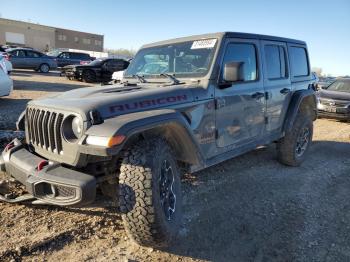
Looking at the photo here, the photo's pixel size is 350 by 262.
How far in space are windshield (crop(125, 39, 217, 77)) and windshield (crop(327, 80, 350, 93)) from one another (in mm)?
9358

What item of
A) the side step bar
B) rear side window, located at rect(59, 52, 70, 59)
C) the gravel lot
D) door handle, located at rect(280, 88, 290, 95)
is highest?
rear side window, located at rect(59, 52, 70, 59)

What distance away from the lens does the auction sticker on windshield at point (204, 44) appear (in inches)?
159

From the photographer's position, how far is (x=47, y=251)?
305 centimetres

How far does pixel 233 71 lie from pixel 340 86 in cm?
987

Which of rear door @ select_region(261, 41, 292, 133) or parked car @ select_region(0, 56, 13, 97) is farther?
parked car @ select_region(0, 56, 13, 97)

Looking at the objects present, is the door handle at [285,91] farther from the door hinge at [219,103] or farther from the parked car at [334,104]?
the parked car at [334,104]

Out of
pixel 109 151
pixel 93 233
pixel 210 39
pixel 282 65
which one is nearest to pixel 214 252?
pixel 93 233

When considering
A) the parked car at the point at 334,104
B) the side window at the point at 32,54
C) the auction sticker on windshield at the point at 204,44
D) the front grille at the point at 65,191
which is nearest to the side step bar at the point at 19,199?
the front grille at the point at 65,191

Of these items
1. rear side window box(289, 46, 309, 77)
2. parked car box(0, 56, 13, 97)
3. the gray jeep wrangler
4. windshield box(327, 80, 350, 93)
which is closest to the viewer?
the gray jeep wrangler

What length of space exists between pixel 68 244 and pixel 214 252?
54.1 inches

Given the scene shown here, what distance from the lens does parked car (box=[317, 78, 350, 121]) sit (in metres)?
10.7

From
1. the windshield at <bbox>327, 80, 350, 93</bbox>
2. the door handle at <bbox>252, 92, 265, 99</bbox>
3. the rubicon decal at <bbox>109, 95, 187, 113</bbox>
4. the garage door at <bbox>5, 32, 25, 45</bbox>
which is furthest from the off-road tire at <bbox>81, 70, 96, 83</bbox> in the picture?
the garage door at <bbox>5, 32, 25, 45</bbox>

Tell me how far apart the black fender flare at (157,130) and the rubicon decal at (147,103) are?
0.33 ft

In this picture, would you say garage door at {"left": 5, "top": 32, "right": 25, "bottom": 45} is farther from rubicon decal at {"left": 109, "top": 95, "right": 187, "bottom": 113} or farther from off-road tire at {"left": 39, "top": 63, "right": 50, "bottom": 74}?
rubicon decal at {"left": 109, "top": 95, "right": 187, "bottom": 113}
